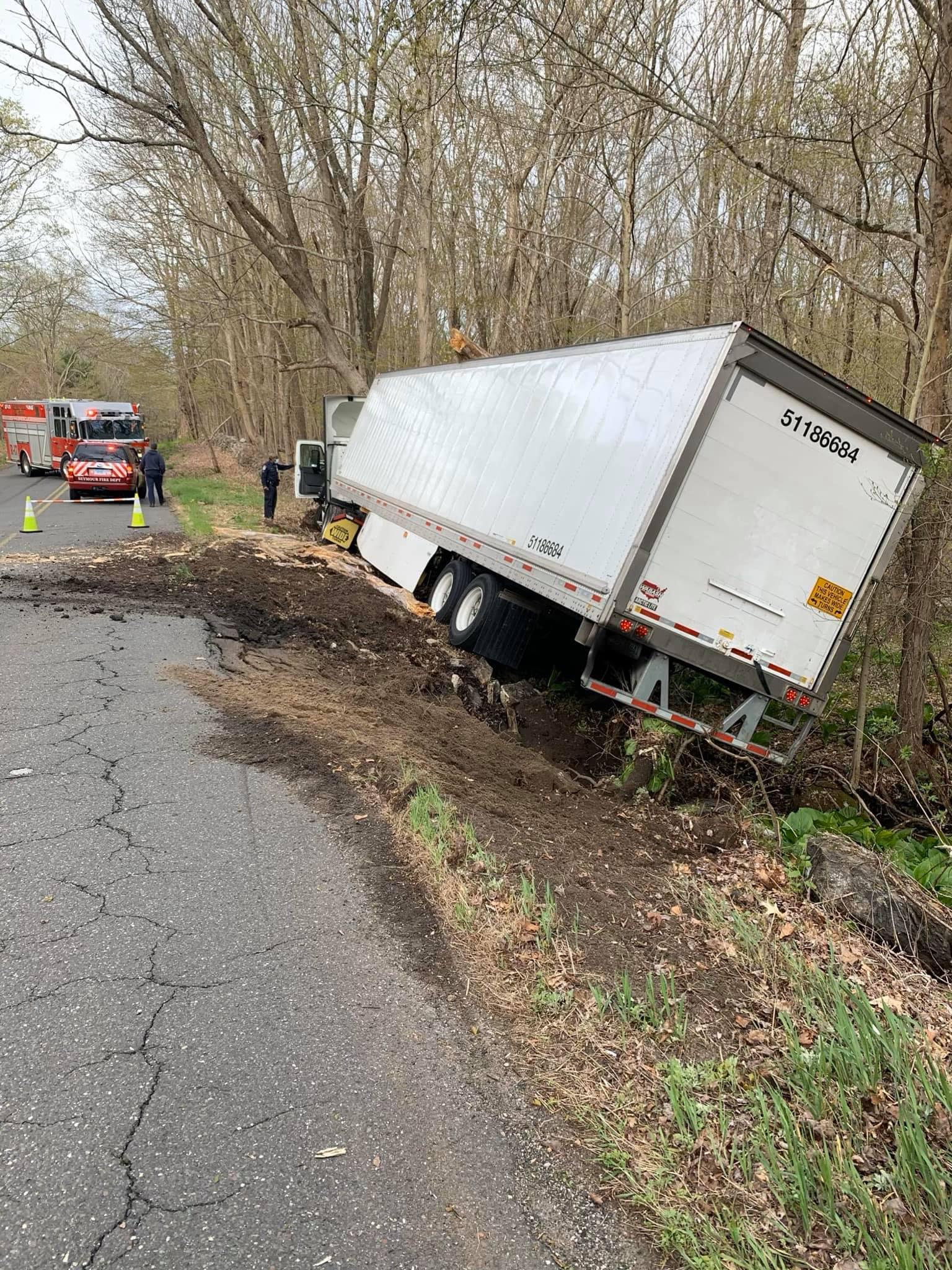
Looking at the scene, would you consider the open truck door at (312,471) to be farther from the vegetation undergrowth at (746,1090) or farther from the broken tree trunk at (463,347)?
the vegetation undergrowth at (746,1090)

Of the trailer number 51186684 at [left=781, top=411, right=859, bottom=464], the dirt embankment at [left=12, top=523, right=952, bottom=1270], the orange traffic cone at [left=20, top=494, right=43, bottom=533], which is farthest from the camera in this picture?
the orange traffic cone at [left=20, top=494, right=43, bottom=533]

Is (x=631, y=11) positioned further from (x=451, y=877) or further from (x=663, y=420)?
(x=451, y=877)

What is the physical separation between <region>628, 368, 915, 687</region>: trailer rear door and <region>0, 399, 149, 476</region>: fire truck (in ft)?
78.2

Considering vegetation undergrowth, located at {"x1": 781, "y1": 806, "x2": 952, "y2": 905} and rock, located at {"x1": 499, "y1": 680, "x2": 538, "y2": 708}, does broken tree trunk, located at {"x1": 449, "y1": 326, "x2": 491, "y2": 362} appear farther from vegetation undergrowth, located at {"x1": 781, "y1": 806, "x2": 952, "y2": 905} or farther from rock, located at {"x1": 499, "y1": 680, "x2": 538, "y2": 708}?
vegetation undergrowth, located at {"x1": 781, "y1": 806, "x2": 952, "y2": 905}

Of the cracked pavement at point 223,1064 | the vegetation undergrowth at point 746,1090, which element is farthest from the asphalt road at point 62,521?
the vegetation undergrowth at point 746,1090

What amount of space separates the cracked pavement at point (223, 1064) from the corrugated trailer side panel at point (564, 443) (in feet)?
12.3

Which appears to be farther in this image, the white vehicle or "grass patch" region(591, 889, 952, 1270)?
the white vehicle

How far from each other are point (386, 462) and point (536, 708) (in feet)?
23.4

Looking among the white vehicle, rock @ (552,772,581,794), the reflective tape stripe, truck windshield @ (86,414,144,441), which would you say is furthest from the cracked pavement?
truck windshield @ (86,414,144,441)

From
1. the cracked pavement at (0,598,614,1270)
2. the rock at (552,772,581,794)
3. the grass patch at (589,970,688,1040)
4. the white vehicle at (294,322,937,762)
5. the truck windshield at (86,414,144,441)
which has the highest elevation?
the white vehicle at (294,322,937,762)

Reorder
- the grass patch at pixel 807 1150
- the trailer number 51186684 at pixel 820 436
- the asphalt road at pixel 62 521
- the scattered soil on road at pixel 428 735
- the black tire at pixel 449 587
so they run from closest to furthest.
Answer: the grass patch at pixel 807 1150
the scattered soil on road at pixel 428 735
the trailer number 51186684 at pixel 820 436
the black tire at pixel 449 587
the asphalt road at pixel 62 521

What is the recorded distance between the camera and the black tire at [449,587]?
10.4 meters

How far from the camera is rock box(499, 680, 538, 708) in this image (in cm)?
857

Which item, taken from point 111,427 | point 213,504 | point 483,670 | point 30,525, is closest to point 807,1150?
point 483,670
